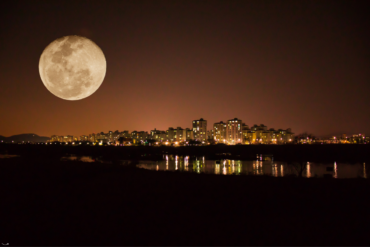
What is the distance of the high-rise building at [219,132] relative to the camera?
185 metres

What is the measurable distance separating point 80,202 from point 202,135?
18998 cm

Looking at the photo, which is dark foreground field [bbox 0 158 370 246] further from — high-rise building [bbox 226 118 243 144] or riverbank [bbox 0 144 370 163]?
high-rise building [bbox 226 118 243 144]

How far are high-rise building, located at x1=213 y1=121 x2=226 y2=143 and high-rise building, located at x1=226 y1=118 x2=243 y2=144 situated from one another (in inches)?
159

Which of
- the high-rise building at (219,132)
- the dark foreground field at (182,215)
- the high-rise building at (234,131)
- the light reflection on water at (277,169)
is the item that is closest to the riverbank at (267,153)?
the light reflection on water at (277,169)

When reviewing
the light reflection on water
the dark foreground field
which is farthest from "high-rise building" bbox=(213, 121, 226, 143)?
the dark foreground field

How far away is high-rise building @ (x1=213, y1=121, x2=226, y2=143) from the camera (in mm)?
185375

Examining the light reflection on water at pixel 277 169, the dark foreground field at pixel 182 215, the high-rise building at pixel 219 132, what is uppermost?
the high-rise building at pixel 219 132

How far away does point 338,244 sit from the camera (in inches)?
241

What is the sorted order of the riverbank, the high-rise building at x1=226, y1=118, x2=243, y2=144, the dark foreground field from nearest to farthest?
the dark foreground field
the riverbank
the high-rise building at x1=226, y1=118, x2=243, y2=144

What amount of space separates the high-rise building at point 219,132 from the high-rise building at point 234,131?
4.03 meters

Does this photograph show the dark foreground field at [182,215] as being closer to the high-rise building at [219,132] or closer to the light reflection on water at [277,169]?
the light reflection on water at [277,169]

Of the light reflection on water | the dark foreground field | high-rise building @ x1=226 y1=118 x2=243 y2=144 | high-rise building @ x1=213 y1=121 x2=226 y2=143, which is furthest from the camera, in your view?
high-rise building @ x1=213 y1=121 x2=226 y2=143

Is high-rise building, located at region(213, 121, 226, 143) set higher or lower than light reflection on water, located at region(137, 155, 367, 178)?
higher

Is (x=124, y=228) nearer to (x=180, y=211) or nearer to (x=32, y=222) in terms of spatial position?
(x=180, y=211)
